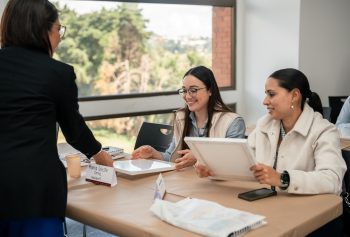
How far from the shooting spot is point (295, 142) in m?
1.91

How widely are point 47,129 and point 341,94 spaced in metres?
4.61

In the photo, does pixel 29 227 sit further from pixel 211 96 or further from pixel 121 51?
pixel 121 51

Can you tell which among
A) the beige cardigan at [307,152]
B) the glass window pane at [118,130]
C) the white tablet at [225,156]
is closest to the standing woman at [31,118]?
the white tablet at [225,156]

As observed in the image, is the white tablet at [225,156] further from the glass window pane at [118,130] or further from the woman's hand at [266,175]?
the glass window pane at [118,130]

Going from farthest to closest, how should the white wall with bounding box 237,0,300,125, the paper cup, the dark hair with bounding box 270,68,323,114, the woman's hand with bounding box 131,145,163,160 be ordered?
1. the white wall with bounding box 237,0,300,125
2. the woman's hand with bounding box 131,145,163,160
3. the paper cup
4. the dark hair with bounding box 270,68,323,114

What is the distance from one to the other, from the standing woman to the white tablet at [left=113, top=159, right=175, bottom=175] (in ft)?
1.92

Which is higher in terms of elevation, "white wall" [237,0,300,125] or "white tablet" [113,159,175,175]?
"white wall" [237,0,300,125]

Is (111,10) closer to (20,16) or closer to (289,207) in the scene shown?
(20,16)

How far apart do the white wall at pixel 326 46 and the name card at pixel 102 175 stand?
133 inches

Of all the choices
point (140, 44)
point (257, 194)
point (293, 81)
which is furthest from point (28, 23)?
point (140, 44)

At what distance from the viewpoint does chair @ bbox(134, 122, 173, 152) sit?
9.14ft

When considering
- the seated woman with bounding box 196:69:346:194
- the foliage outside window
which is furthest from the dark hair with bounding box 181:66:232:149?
the foliage outside window

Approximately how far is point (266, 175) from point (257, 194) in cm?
8

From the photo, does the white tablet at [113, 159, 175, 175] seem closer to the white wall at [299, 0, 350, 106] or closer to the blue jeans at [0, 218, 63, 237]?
the blue jeans at [0, 218, 63, 237]
